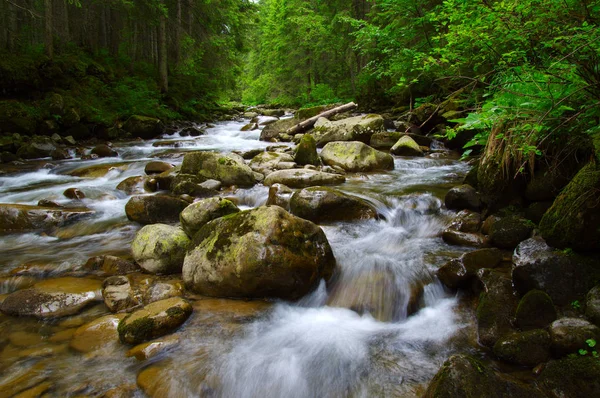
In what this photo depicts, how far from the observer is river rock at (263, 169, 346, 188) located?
7.34 meters

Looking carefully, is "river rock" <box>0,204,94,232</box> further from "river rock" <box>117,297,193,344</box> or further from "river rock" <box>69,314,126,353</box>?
"river rock" <box>117,297,193,344</box>

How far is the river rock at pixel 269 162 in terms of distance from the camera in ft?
28.9

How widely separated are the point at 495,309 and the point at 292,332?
1.90m

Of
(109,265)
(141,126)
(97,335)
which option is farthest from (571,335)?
(141,126)

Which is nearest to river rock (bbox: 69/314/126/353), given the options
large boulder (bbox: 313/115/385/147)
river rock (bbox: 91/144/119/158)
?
large boulder (bbox: 313/115/385/147)

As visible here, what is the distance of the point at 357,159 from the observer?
866cm

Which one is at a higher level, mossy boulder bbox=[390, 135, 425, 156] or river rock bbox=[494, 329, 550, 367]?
mossy boulder bbox=[390, 135, 425, 156]

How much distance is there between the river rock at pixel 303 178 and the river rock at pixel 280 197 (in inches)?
32.5

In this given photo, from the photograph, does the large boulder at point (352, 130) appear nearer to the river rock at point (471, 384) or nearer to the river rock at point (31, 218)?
the river rock at point (31, 218)

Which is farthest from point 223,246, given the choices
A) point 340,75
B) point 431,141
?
point 340,75

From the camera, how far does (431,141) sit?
445 inches

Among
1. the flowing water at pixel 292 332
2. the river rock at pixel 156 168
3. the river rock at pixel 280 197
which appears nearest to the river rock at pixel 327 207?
the flowing water at pixel 292 332

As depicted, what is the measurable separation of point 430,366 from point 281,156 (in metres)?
7.46

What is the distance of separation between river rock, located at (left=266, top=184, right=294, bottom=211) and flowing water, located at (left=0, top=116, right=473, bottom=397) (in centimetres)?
116
